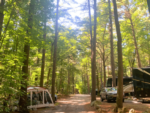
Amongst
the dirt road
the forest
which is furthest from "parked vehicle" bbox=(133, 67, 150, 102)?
the dirt road

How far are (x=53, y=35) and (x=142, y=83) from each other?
46.8ft

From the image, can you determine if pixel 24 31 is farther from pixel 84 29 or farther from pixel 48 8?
pixel 84 29

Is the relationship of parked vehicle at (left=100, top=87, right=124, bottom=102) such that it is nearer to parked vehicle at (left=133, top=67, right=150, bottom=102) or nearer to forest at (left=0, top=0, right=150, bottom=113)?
forest at (left=0, top=0, right=150, bottom=113)

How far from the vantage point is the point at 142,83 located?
12305 millimetres

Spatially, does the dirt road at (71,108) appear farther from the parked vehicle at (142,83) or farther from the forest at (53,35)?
the parked vehicle at (142,83)

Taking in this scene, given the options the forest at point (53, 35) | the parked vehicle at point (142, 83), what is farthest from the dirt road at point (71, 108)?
the parked vehicle at point (142, 83)

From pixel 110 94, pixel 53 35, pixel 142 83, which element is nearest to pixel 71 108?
pixel 110 94

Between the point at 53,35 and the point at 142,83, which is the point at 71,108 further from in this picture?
the point at 53,35

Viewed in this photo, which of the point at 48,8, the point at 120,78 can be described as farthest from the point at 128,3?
the point at 120,78

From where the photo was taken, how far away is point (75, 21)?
19.5m

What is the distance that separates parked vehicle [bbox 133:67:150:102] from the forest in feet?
7.67

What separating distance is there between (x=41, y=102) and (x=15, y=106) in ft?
12.2

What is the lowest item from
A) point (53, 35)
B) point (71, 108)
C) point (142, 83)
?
point (71, 108)

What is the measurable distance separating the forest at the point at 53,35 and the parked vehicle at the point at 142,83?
92.1 inches
